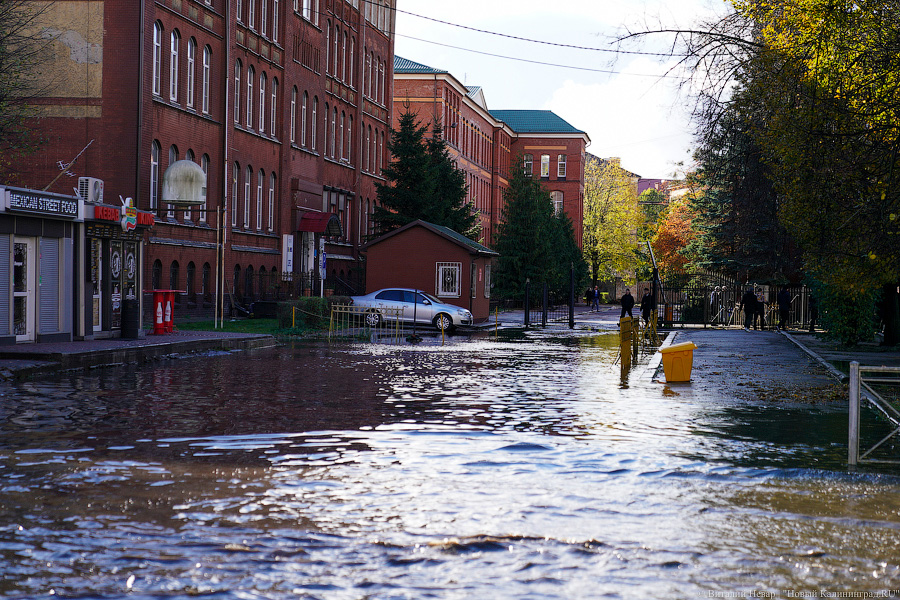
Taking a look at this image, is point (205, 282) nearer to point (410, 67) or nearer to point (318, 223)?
point (318, 223)

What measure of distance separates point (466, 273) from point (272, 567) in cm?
3970

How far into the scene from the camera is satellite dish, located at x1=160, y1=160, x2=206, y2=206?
1382 inches

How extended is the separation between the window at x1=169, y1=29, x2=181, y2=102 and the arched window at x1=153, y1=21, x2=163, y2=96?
2.13ft

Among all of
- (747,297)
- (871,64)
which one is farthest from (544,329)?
(871,64)

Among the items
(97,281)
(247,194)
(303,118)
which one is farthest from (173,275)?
(303,118)

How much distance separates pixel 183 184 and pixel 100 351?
616 inches

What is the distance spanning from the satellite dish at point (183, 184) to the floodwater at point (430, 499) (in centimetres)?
2080

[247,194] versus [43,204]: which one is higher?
[247,194]

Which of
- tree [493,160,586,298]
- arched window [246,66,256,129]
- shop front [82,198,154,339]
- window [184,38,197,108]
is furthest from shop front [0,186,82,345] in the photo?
tree [493,160,586,298]

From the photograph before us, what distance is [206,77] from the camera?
39688 millimetres

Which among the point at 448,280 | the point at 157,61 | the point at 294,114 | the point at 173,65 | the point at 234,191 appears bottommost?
the point at 448,280

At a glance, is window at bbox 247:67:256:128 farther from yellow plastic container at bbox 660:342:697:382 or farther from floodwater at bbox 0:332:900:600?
floodwater at bbox 0:332:900:600

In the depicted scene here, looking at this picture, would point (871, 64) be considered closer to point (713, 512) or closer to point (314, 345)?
point (713, 512)

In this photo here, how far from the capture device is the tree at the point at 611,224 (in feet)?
332
